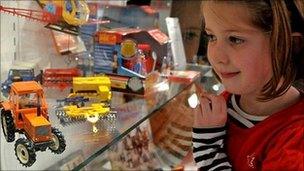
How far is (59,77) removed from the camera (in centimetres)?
72

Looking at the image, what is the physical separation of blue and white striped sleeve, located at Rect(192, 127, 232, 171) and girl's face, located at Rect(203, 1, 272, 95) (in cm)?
10

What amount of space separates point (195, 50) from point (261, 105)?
474 millimetres

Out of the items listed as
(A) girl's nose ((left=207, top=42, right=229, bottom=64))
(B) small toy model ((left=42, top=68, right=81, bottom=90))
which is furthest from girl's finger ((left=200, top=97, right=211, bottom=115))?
(B) small toy model ((left=42, top=68, right=81, bottom=90))

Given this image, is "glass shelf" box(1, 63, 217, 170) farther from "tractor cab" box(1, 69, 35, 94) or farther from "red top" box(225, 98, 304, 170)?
"red top" box(225, 98, 304, 170)

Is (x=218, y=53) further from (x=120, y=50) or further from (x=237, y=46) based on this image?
(x=120, y=50)

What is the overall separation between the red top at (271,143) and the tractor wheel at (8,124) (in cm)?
30

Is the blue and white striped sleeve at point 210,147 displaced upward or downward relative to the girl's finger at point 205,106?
downward

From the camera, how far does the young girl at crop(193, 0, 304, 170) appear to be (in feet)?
1.61

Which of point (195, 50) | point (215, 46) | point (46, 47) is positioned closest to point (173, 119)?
point (195, 50)

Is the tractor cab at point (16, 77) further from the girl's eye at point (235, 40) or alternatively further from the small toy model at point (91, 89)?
the girl's eye at point (235, 40)

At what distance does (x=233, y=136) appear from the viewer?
2.08ft

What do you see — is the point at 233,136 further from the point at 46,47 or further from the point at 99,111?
the point at 46,47

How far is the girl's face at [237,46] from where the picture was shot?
20.0 inches

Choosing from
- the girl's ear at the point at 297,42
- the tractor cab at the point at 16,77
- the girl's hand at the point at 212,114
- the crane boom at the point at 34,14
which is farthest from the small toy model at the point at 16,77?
the girl's ear at the point at 297,42
